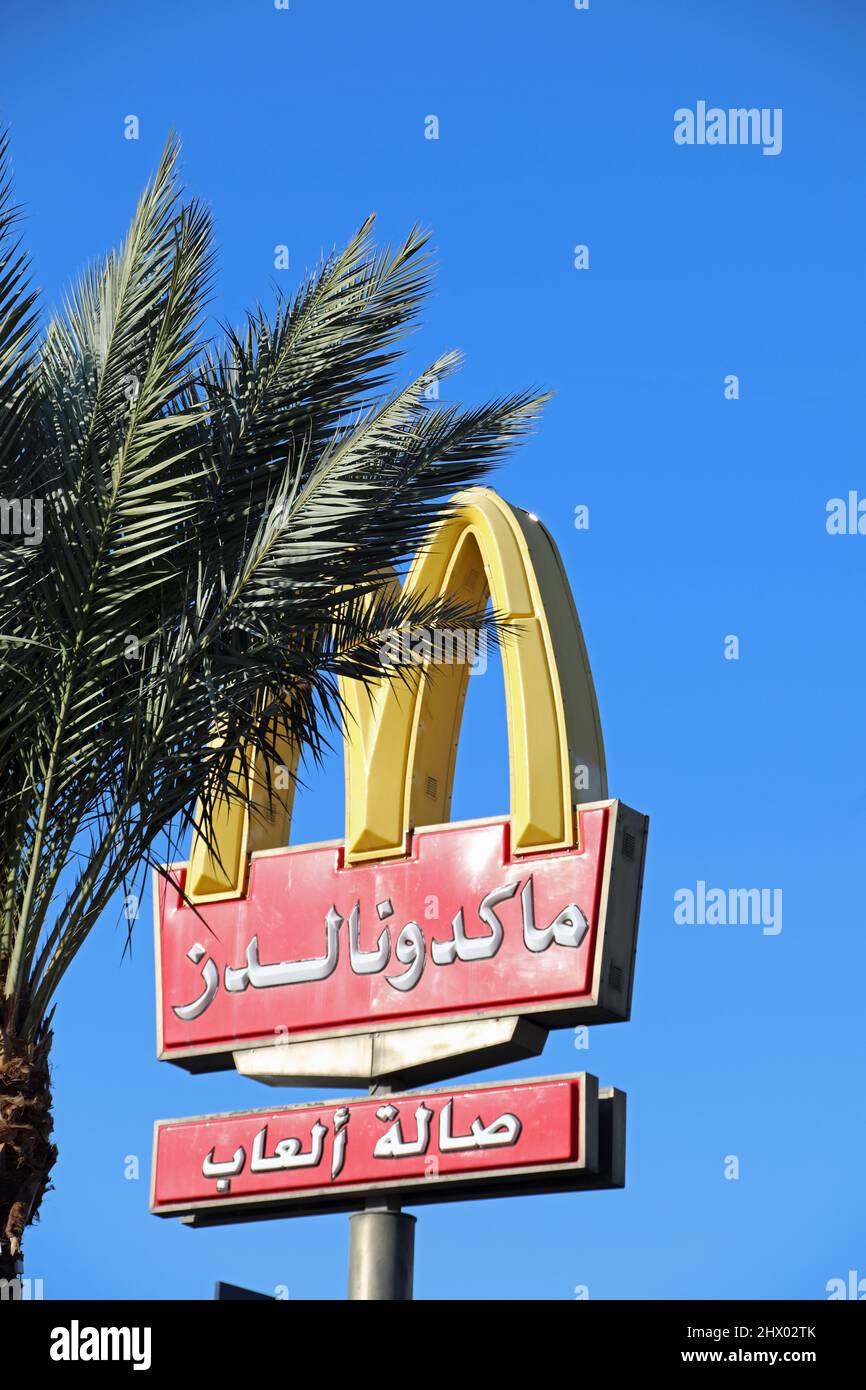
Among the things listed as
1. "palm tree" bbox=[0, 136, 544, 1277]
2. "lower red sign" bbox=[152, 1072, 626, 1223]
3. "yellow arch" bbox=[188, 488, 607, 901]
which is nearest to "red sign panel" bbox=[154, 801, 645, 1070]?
"yellow arch" bbox=[188, 488, 607, 901]

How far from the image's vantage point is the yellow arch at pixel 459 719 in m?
17.3

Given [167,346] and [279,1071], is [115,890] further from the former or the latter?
[279,1071]

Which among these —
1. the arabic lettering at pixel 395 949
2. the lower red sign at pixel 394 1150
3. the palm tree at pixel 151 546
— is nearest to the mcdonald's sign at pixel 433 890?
the arabic lettering at pixel 395 949

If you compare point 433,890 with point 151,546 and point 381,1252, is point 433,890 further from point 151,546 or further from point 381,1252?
point 151,546

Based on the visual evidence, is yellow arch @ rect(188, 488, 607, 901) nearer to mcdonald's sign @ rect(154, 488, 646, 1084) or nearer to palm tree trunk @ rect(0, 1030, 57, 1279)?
mcdonald's sign @ rect(154, 488, 646, 1084)

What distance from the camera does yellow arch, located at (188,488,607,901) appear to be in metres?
17.3

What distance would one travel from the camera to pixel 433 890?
1795 cm

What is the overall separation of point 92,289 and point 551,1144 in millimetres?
9014

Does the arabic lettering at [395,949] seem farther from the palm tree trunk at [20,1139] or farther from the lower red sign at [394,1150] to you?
the palm tree trunk at [20,1139]

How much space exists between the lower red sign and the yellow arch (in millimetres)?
2290
